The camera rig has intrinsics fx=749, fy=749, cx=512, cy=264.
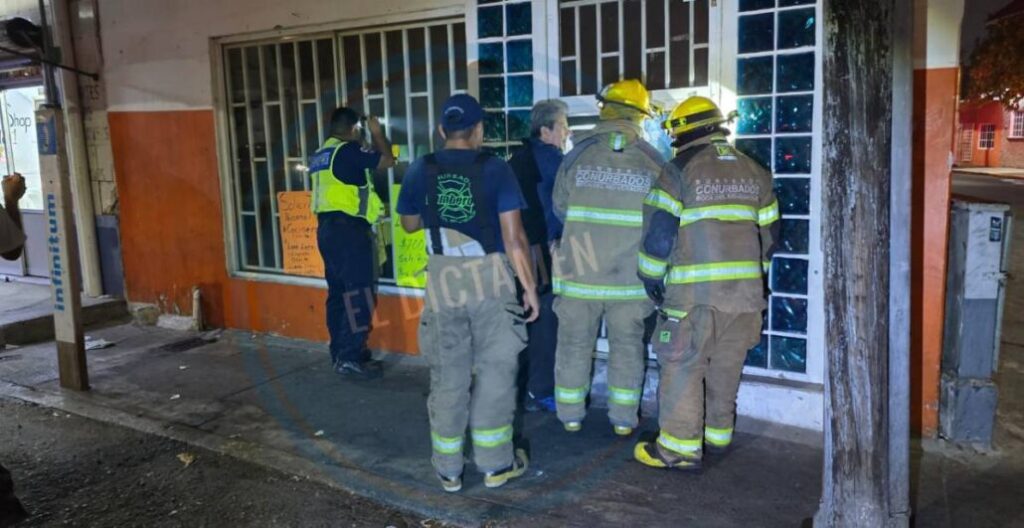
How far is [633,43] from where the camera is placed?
16.7 feet

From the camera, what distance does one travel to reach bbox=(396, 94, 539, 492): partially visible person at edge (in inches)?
152

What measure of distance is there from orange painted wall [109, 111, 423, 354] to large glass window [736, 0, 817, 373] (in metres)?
3.46

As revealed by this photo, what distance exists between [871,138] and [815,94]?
177 centimetres

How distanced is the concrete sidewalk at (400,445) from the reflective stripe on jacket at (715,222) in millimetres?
969

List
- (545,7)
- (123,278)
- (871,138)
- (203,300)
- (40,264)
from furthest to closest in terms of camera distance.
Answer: (40,264), (123,278), (203,300), (545,7), (871,138)

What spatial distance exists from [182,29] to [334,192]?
2.69 meters

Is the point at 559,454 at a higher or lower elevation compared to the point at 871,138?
lower

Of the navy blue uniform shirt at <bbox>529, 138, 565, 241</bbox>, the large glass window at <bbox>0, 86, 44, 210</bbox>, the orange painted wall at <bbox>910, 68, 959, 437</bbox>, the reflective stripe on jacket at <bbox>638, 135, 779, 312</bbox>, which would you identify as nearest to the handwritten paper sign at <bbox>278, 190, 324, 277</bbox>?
the navy blue uniform shirt at <bbox>529, 138, 565, 241</bbox>

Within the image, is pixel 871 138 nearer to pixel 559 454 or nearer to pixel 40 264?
pixel 559 454

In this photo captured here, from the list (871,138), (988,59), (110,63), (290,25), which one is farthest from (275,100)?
(988,59)

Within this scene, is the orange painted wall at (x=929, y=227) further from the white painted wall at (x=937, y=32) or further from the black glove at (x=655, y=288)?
the black glove at (x=655, y=288)

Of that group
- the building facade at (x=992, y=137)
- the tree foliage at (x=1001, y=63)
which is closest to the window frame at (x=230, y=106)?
the tree foliage at (x=1001, y=63)

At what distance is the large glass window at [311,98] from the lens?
599 centimetres

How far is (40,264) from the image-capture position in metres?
9.16
